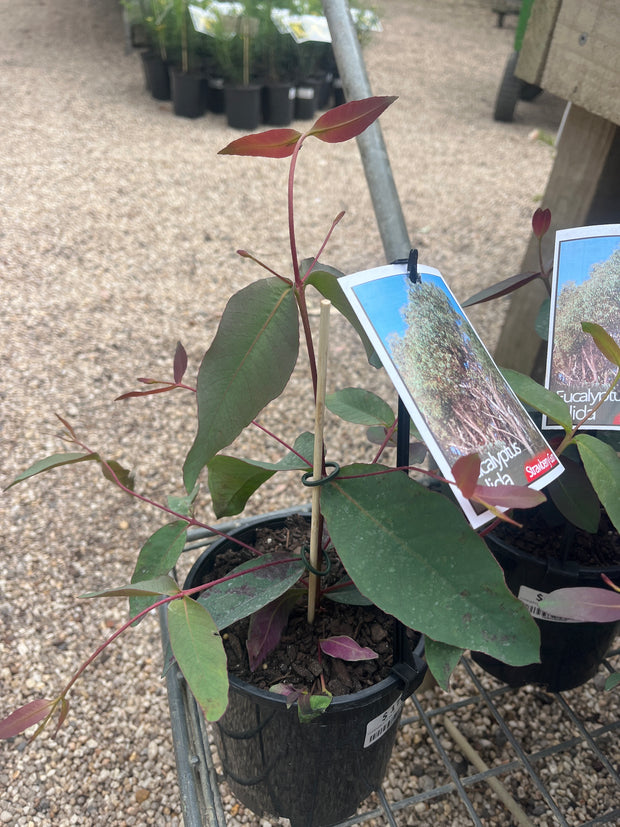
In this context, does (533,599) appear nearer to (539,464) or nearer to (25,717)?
(539,464)

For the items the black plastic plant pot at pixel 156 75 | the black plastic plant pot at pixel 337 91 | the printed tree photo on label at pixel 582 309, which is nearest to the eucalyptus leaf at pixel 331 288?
the printed tree photo on label at pixel 582 309

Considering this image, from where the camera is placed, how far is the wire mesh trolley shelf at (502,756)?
2.95ft

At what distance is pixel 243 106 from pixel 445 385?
3.34 m

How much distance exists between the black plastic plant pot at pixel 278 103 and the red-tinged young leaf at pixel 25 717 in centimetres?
359

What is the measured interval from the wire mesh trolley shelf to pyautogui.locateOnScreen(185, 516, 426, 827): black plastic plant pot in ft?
0.33

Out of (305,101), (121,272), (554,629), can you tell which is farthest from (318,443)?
(305,101)

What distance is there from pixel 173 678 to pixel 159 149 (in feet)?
9.49

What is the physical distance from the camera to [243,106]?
346 cm

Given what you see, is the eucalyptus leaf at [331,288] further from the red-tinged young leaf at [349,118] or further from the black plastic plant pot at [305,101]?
the black plastic plant pot at [305,101]

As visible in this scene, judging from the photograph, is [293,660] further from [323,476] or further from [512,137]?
[512,137]

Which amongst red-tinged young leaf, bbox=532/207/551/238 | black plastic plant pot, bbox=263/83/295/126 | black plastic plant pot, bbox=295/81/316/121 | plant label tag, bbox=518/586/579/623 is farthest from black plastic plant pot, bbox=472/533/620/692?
black plastic plant pot, bbox=295/81/316/121

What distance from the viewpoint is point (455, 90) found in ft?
14.4

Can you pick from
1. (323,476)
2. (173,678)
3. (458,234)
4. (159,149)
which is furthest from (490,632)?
(159,149)

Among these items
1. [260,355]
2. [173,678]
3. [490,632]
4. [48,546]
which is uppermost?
[260,355]
